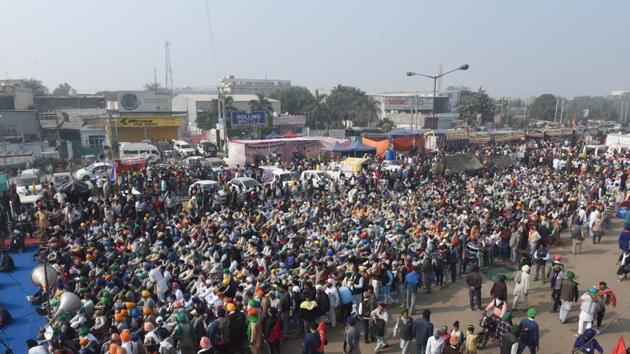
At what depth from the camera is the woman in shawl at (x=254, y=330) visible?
8031mm

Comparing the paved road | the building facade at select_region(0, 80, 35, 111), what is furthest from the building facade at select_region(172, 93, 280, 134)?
the paved road

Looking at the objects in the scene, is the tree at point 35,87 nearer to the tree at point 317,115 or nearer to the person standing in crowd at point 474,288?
the tree at point 317,115

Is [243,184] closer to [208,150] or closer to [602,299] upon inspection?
[602,299]

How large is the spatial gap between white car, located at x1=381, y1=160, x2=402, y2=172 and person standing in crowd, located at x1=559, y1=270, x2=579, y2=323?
13468 mm

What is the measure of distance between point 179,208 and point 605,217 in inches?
600

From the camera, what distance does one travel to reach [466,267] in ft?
41.3

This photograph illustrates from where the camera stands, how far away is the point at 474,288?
10195 mm

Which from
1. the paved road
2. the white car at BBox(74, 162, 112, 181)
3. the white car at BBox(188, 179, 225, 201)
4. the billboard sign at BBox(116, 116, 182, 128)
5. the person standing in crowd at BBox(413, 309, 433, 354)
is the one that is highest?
the billboard sign at BBox(116, 116, 182, 128)

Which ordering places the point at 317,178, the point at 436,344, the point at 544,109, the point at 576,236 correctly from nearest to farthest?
the point at 436,344 → the point at 576,236 → the point at 317,178 → the point at 544,109

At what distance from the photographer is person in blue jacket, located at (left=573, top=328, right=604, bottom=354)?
26.4ft

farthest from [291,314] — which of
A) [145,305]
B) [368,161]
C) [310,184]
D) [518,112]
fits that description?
[518,112]

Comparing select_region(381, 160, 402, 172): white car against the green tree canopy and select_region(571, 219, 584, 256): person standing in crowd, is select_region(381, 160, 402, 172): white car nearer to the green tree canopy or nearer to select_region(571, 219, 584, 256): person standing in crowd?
select_region(571, 219, 584, 256): person standing in crowd

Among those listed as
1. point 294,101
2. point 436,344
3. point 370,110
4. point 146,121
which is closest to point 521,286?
point 436,344

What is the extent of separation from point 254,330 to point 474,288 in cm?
507
